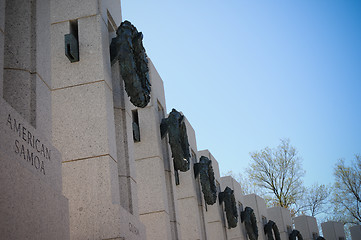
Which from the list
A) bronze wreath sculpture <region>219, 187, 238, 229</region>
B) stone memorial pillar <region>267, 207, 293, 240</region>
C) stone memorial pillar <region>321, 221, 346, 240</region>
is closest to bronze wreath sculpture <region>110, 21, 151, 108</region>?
bronze wreath sculpture <region>219, 187, 238, 229</region>

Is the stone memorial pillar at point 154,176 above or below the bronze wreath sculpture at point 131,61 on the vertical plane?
below

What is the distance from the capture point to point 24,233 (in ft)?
16.9

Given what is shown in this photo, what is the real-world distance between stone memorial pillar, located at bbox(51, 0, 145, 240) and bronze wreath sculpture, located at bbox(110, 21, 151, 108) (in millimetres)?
245

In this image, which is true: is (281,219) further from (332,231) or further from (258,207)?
(332,231)

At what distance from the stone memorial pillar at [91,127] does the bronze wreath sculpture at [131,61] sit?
245 mm

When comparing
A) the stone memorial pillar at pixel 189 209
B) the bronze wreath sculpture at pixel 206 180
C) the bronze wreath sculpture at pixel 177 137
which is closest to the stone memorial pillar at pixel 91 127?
the bronze wreath sculpture at pixel 177 137

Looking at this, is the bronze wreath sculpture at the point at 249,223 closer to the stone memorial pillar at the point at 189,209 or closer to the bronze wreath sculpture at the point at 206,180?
the bronze wreath sculpture at the point at 206,180

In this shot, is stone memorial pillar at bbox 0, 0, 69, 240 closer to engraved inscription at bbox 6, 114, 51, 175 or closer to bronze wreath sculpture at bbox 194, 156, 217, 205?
engraved inscription at bbox 6, 114, 51, 175

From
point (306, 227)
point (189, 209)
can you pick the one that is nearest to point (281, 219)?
point (306, 227)

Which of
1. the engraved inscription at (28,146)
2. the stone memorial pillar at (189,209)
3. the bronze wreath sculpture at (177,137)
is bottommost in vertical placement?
the engraved inscription at (28,146)

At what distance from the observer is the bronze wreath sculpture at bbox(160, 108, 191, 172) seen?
14.6m

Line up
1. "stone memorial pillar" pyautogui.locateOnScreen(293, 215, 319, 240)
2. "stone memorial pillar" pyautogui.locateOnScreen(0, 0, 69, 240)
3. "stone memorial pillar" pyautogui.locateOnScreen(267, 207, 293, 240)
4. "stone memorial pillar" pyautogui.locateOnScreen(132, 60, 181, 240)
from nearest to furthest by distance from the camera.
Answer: "stone memorial pillar" pyautogui.locateOnScreen(0, 0, 69, 240) < "stone memorial pillar" pyautogui.locateOnScreen(132, 60, 181, 240) < "stone memorial pillar" pyautogui.locateOnScreen(267, 207, 293, 240) < "stone memorial pillar" pyautogui.locateOnScreen(293, 215, 319, 240)

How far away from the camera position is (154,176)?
13398mm

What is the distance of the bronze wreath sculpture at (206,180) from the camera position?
18609 millimetres
